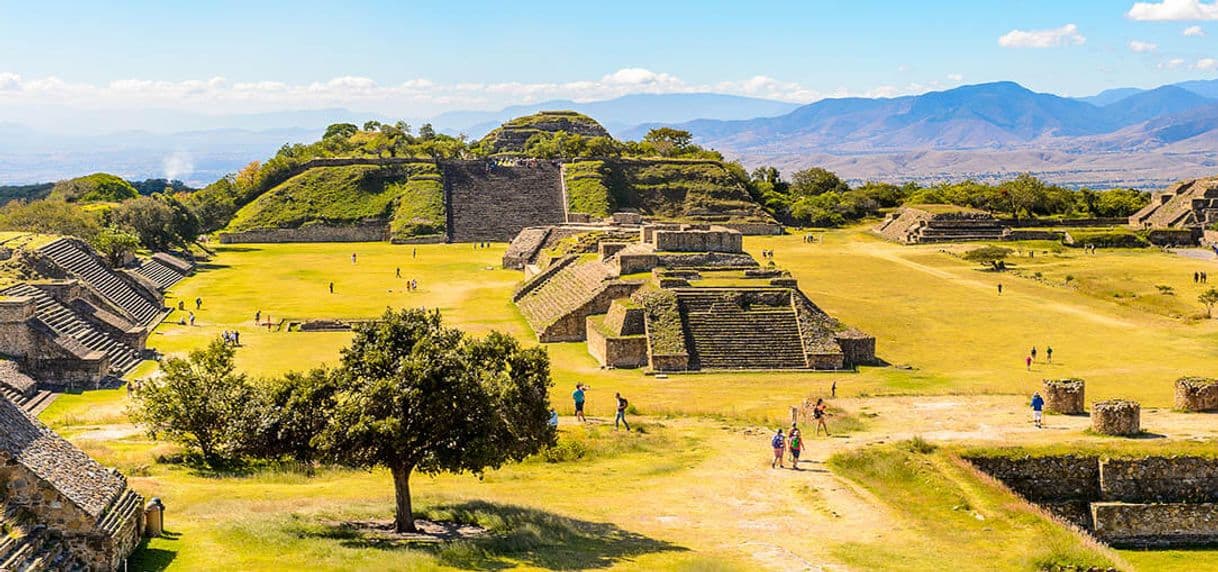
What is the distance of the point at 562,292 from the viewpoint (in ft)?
167

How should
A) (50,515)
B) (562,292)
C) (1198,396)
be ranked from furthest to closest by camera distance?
(562,292), (1198,396), (50,515)

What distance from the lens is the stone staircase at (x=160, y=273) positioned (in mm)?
59969

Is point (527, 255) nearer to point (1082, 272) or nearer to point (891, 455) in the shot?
point (1082, 272)

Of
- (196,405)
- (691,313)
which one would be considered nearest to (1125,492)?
(196,405)

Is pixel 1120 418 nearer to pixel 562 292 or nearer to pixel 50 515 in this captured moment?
pixel 50 515

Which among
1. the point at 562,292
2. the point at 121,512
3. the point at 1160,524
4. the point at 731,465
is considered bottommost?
the point at 1160,524

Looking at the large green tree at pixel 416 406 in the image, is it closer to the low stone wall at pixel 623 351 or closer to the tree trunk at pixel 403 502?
the tree trunk at pixel 403 502

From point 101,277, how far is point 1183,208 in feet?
283

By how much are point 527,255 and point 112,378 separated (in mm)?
35994

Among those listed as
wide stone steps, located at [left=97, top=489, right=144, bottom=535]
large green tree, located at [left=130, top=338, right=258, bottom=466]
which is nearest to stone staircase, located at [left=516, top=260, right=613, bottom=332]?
large green tree, located at [left=130, top=338, right=258, bottom=466]

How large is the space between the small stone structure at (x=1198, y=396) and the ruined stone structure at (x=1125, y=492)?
5.84 m

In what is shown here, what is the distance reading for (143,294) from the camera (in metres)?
52.7

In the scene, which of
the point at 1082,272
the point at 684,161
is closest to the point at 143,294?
the point at 1082,272

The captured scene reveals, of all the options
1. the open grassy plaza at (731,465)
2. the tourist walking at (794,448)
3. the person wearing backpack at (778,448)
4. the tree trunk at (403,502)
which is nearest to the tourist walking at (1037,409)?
the open grassy plaza at (731,465)
